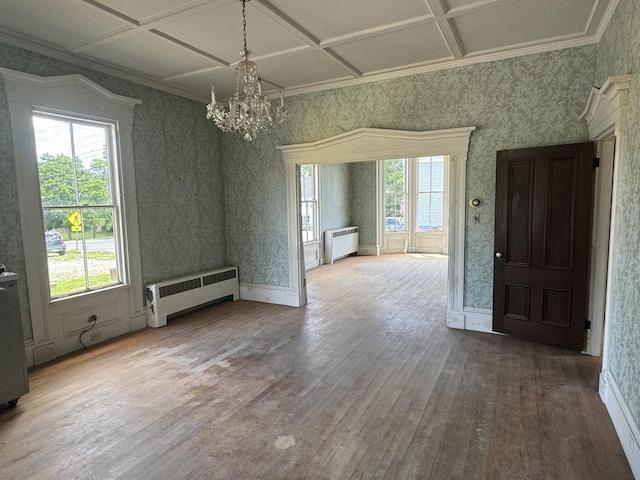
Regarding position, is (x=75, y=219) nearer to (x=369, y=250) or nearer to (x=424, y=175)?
(x=369, y=250)

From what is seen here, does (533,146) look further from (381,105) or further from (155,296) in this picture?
(155,296)

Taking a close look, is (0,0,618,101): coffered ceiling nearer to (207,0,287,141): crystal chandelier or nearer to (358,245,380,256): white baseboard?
(207,0,287,141): crystal chandelier

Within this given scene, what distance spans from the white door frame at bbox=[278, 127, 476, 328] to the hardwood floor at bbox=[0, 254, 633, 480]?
71 centimetres

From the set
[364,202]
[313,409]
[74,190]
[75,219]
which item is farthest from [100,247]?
[364,202]

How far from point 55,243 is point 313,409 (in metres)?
3.06

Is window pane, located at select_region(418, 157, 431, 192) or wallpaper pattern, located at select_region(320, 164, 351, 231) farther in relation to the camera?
window pane, located at select_region(418, 157, 431, 192)

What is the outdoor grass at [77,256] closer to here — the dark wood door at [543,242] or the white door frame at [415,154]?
the white door frame at [415,154]

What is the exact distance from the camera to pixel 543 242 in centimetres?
378

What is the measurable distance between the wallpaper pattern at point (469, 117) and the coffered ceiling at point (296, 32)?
0.18 meters

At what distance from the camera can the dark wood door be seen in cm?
358

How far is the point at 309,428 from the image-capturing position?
8.47 ft

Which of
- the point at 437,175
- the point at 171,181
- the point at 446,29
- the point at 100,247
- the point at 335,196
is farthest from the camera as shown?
the point at 437,175

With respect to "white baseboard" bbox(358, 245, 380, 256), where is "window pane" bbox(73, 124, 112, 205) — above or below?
above

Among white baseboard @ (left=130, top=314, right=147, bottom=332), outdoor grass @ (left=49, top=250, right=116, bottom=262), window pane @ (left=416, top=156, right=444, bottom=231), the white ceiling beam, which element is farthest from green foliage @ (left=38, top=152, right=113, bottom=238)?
window pane @ (left=416, top=156, right=444, bottom=231)
